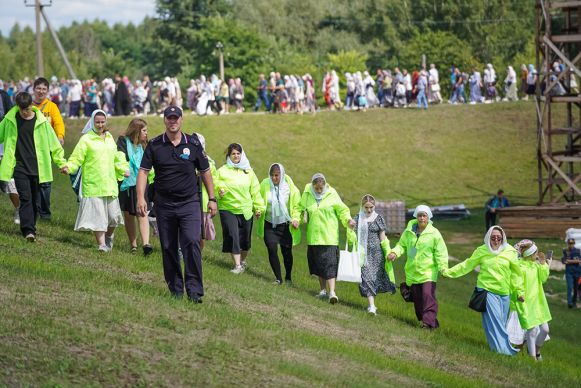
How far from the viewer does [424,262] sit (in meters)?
15.9

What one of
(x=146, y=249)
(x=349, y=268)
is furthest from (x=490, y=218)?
(x=146, y=249)

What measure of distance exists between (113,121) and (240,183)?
29458 millimetres

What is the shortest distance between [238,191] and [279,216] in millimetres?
774

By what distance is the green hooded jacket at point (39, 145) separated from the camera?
15.2 metres

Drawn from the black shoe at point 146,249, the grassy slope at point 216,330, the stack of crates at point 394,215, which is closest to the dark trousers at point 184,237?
the grassy slope at point 216,330

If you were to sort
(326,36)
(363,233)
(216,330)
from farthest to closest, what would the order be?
(326,36) → (363,233) → (216,330)

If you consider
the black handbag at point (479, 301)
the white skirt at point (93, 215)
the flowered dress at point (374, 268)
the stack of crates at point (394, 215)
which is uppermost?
the white skirt at point (93, 215)

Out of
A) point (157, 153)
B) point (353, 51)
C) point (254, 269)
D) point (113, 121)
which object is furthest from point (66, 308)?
point (353, 51)

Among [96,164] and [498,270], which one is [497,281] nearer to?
[498,270]

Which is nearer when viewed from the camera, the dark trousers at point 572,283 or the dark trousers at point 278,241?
the dark trousers at point 278,241

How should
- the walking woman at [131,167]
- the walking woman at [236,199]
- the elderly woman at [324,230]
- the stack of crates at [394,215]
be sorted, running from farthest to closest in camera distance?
the stack of crates at [394,215], the walking woman at [236,199], the elderly woman at [324,230], the walking woman at [131,167]

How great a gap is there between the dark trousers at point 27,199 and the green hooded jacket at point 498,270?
585 centimetres

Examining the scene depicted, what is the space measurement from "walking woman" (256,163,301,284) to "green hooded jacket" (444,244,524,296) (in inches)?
120

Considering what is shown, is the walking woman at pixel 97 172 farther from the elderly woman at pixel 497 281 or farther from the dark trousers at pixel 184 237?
the elderly woman at pixel 497 281
